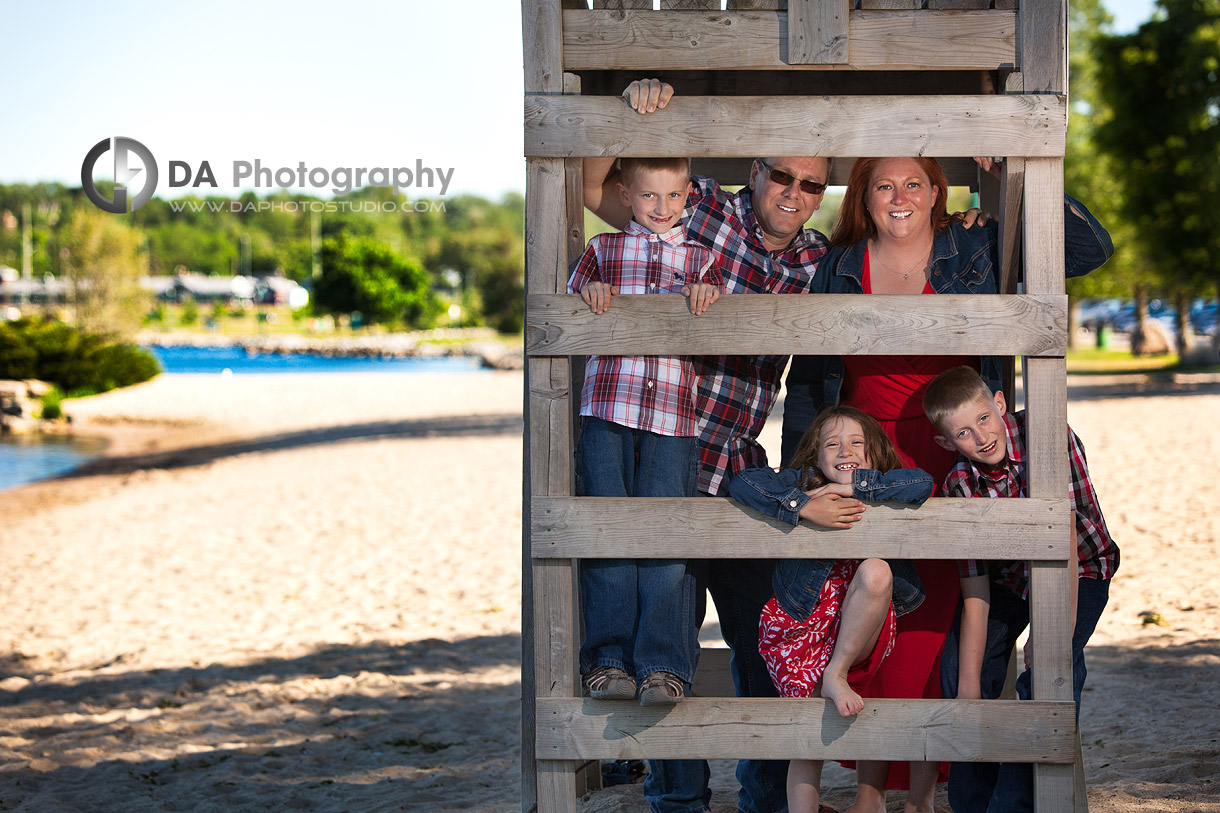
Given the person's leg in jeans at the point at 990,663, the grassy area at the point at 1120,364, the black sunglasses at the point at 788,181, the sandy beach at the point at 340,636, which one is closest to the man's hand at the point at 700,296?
the black sunglasses at the point at 788,181

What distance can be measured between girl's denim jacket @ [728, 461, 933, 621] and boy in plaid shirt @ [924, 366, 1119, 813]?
10.7 inches

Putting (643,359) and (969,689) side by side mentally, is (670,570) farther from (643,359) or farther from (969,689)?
(969,689)

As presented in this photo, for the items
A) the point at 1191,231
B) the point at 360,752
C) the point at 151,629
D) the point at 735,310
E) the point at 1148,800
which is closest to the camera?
the point at 735,310

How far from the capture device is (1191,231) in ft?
72.7

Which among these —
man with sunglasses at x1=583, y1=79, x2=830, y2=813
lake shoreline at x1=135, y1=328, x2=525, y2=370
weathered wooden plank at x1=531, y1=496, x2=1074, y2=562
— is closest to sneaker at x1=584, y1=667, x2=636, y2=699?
weathered wooden plank at x1=531, y1=496, x2=1074, y2=562

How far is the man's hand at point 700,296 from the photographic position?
8.92 ft

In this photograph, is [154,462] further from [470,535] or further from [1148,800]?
[1148,800]

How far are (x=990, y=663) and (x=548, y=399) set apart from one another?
1521mm

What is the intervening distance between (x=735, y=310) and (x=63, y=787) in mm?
3771

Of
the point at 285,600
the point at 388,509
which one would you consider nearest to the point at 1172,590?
the point at 285,600

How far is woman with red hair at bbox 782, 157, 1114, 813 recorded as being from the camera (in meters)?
3.14

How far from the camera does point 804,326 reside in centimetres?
274

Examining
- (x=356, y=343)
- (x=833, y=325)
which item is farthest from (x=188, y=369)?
(x=833, y=325)

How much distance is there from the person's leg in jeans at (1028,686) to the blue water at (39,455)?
1670 cm
